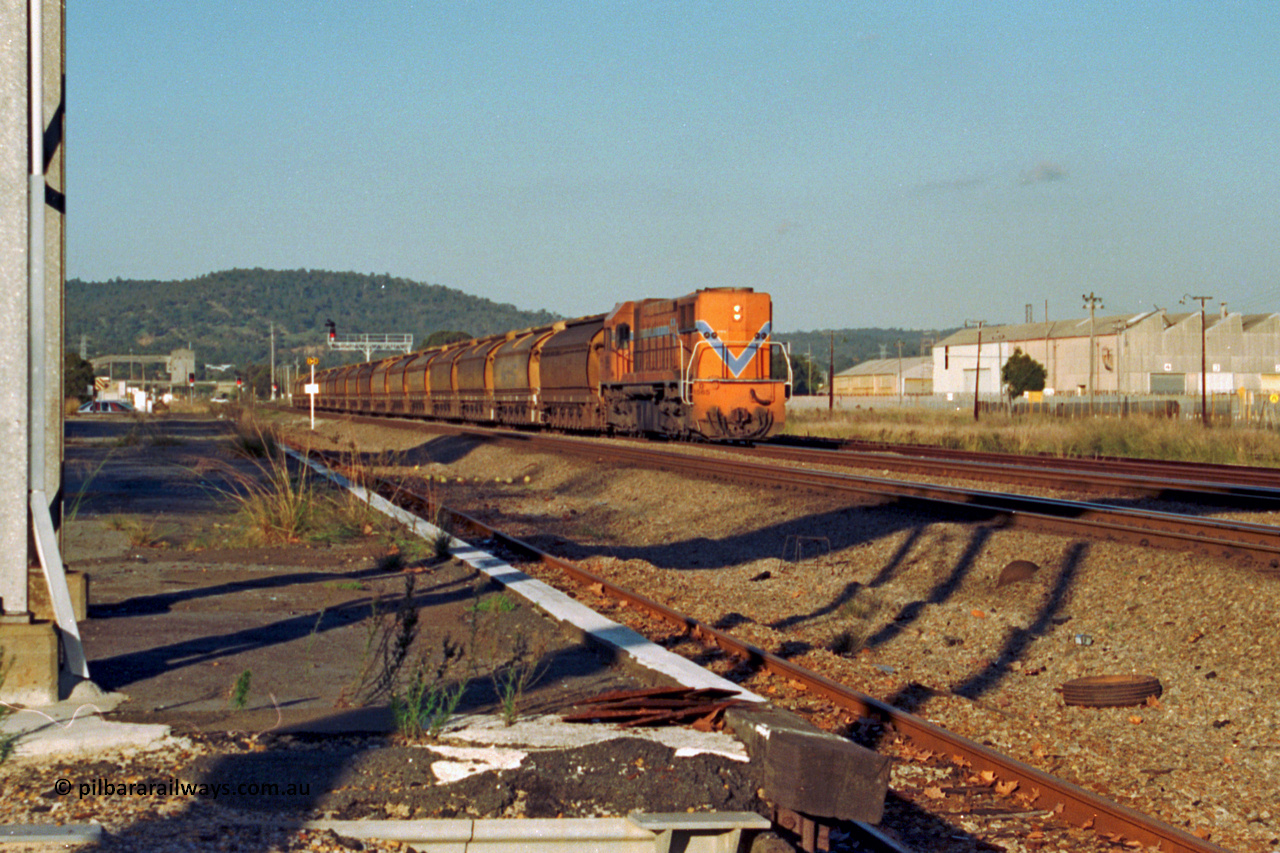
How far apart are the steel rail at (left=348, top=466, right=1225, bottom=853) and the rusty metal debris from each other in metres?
0.97

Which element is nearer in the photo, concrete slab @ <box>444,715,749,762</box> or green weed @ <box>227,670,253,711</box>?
concrete slab @ <box>444,715,749,762</box>

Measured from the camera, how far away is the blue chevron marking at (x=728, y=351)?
2459cm

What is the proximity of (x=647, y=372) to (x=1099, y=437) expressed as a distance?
1267 cm

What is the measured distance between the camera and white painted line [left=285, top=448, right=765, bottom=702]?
6.39 m

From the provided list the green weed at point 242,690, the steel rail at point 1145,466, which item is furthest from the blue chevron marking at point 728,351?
the green weed at point 242,690

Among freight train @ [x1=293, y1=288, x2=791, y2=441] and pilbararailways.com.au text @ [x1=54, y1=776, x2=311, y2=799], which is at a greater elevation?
freight train @ [x1=293, y1=288, x2=791, y2=441]

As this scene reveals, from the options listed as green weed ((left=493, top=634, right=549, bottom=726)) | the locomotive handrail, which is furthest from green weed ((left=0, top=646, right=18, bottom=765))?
the locomotive handrail

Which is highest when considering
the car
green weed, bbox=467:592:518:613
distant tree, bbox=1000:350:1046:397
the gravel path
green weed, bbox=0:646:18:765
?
distant tree, bbox=1000:350:1046:397

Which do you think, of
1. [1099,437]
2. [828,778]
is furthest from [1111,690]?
[1099,437]

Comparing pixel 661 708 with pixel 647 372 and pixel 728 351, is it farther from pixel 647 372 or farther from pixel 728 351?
pixel 647 372

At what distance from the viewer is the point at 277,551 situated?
12250 millimetres

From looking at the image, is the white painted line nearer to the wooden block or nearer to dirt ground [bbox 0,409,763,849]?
dirt ground [bbox 0,409,763,849]

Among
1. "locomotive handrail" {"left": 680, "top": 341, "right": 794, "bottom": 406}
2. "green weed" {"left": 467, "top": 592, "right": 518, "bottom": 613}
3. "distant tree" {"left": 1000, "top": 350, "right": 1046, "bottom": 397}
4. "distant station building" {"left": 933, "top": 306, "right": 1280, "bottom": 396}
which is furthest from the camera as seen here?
"distant tree" {"left": 1000, "top": 350, "right": 1046, "bottom": 397}

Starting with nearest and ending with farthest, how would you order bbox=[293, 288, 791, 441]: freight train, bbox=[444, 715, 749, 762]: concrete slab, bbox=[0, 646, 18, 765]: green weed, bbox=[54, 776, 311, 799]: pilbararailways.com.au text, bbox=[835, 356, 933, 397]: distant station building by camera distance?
bbox=[54, 776, 311, 799]: pilbararailways.com.au text → bbox=[0, 646, 18, 765]: green weed → bbox=[444, 715, 749, 762]: concrete slab → bbox=[293, 288, 791, 441]: freight train → bbox=[835, 356, 933, 397]: distant station building
